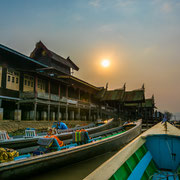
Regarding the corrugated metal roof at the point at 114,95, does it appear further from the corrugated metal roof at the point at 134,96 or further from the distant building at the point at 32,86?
the corrugated metal roof at the point at 134,96

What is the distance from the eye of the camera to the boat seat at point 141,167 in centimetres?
361

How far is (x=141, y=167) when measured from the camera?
4.16 metres

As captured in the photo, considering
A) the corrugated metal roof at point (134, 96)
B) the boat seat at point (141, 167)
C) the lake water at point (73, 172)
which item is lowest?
the lake water at point (73, 172)

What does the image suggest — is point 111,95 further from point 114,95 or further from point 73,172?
point 73,172

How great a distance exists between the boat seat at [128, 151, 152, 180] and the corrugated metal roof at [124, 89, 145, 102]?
24.3 meters

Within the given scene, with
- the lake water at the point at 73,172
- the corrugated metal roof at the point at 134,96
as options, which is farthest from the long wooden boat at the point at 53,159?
the corrugated metal roof at the point at 134,96

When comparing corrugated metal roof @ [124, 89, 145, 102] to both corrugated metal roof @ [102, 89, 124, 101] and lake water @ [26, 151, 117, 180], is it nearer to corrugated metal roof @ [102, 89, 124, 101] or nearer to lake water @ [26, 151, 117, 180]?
corrugated metal roof @ [102, 89, 124, 101]

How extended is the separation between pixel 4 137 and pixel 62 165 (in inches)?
158

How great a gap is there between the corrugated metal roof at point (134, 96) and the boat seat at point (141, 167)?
24.3 meters

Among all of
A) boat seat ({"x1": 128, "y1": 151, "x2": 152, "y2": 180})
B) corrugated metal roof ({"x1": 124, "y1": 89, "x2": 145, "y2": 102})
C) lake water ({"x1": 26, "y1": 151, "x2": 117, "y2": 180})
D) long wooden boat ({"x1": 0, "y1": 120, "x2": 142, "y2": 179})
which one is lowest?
lake water ({"x1": 26, "y1": 151, "x2": 117, "y2": 180})

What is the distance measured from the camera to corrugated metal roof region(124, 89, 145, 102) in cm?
2859

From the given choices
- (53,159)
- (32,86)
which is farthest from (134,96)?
(53,159)

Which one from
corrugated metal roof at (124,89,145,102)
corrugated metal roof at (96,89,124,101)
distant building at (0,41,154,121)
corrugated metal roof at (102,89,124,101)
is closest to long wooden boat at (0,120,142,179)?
distant building at (0,41,154,121)

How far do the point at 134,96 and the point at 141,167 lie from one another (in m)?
26.4
